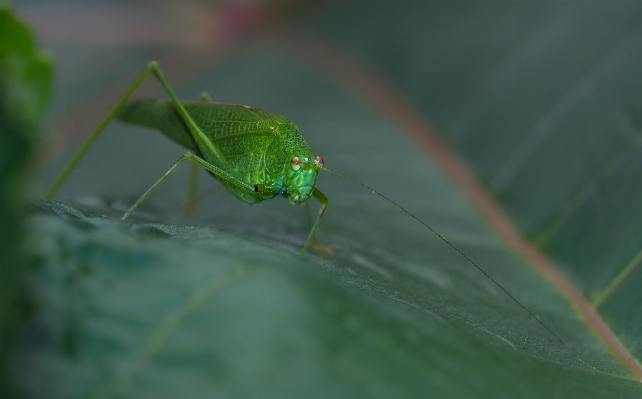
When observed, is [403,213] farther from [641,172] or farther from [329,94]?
[329,94]

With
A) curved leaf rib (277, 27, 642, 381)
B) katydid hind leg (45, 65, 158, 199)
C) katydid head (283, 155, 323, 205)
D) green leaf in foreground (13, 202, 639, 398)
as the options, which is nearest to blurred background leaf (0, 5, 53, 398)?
green leaf in foreground (13, 202, 639, 398)

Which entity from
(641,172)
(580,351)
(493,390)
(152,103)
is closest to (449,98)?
(641,172)

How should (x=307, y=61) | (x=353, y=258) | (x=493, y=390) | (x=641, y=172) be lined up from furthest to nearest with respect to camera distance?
(x=307, y=61) < (x=641, y=172) < (x=353, y=258) < (x=493, y=390)

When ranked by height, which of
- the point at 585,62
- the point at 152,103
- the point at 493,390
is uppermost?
the point at 585,62

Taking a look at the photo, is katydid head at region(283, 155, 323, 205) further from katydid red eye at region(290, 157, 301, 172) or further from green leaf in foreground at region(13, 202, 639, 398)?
green leaf in foreground at region(13, 202, 639, 398)

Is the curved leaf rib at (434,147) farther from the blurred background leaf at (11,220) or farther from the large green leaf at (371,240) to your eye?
the blurred background leaf at (11,220)

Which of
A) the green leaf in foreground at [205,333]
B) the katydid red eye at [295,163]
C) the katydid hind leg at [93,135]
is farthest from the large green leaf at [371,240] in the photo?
the katydid red eye at [295,163]
